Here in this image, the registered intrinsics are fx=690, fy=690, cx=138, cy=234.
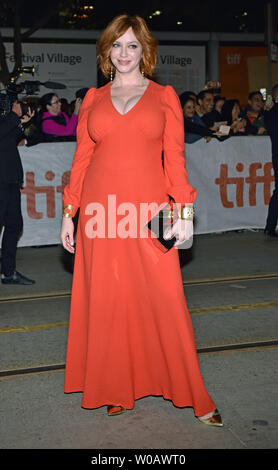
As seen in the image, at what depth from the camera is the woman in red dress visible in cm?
345

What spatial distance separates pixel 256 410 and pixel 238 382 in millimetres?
415

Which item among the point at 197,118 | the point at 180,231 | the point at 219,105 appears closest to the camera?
the point at 180,231

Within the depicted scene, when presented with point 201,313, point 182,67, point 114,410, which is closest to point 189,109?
point 201,313

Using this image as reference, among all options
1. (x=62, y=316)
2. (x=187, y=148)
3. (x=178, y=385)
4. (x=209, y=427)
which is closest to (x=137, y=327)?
(x=178, y=385)

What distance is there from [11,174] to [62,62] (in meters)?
11.0

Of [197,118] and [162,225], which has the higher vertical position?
[197,118]

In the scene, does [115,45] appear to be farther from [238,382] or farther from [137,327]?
[238,382]

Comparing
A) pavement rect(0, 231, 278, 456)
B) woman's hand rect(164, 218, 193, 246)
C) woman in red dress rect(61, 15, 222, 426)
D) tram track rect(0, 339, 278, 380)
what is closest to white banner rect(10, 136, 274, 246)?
pavement rect(0, 231, 278, 456)

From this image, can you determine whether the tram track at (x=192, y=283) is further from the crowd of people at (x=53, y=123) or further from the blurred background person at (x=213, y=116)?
the blurred background person at (x=213, y=116)

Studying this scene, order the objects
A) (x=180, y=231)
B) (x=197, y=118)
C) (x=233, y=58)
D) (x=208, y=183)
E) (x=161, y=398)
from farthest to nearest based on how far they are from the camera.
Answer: (x=233, y=58)
(x=197, y=118)
(x=208, y=183)
(x=161, y=398)
(x=180, y=231)

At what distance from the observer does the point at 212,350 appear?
15.4ft

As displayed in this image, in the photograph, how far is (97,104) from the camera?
356 cm

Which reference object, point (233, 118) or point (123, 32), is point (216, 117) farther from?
point (123, 32)

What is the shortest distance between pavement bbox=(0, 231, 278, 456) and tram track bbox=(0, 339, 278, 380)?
1 cm
